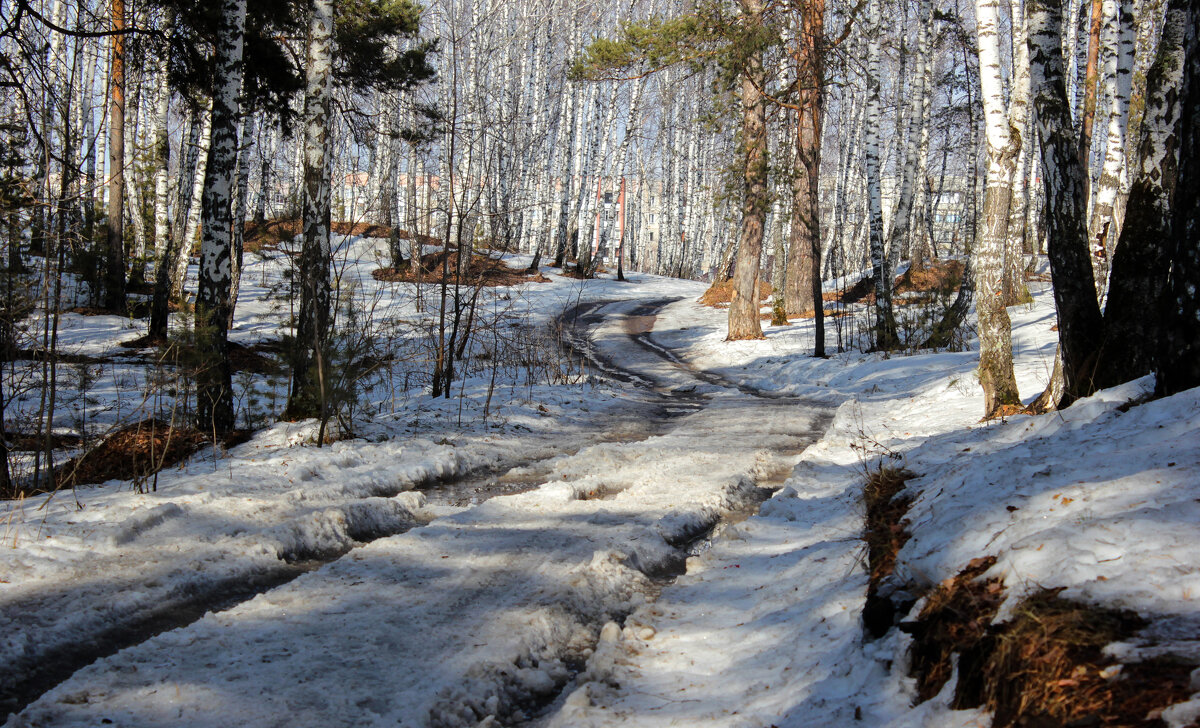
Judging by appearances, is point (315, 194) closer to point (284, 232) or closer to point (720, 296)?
point (284, 232)

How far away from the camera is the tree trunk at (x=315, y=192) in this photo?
825cm

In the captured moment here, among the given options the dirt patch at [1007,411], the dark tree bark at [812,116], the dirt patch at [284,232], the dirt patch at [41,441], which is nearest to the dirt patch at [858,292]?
the dark tree bark at [812,116]

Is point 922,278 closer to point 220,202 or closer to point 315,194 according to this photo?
point 315,194

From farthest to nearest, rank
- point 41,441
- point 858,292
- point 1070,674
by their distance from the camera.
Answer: point 858,292
point 41,441
point 1070,674

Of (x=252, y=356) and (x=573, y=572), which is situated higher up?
(x=252, y=356)

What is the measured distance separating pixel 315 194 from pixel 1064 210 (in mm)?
7451

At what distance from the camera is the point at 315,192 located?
840 centimetres

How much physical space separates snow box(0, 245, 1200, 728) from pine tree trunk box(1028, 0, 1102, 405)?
2.96 ft

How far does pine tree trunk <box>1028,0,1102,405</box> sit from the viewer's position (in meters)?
5.58

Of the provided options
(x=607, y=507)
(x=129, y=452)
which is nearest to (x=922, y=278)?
(x=607, y=507)

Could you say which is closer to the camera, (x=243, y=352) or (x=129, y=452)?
(x=129, y=452)

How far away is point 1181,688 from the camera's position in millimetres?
1816

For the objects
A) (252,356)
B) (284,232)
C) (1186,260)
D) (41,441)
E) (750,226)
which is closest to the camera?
(1186,260)

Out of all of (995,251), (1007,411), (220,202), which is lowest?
(1007,411)
